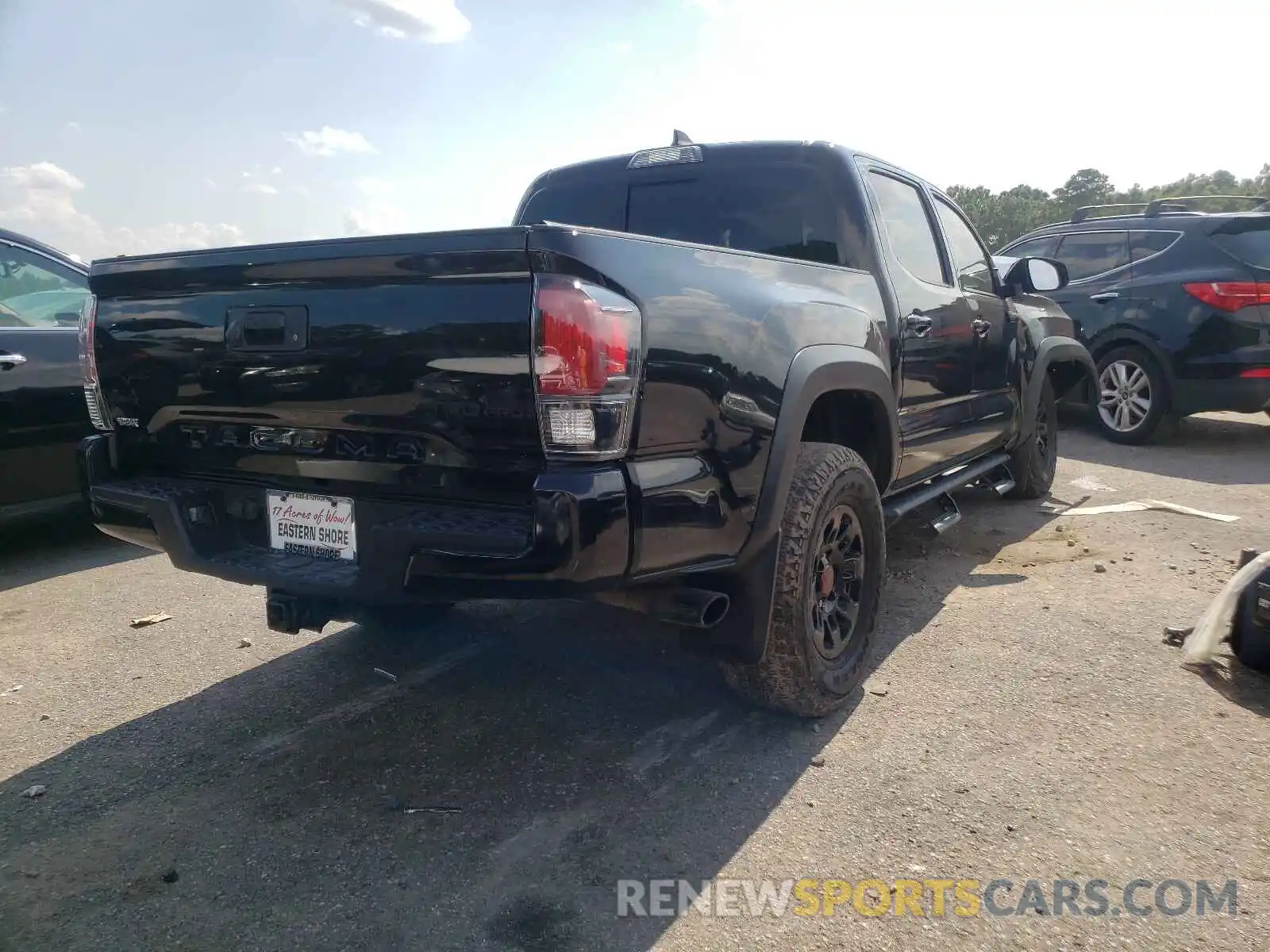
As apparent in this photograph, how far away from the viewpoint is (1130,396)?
7.59 m

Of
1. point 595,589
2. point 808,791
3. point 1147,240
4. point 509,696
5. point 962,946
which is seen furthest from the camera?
point 1147,240

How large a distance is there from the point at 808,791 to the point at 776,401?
112 cm

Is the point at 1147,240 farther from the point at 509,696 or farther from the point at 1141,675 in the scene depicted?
the point at 509,696

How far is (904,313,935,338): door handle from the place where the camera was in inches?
143

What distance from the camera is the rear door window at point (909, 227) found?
147 inches

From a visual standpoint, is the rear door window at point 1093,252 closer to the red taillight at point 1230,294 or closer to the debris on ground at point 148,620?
the red taillight at point 1230,294

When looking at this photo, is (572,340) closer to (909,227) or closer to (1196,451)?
(909,227)

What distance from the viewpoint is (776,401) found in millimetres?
2602

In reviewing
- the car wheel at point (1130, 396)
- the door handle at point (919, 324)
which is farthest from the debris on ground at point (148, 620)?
the car wheel at point (1130, 396)

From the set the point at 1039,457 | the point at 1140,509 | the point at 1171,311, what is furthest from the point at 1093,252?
the point at 1140,509

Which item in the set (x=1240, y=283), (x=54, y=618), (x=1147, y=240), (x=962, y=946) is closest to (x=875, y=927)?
(x=962, y=946)

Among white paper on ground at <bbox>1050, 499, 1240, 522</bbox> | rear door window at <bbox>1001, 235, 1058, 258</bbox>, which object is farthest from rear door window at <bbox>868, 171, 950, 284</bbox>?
rear door window at <bbox>1001, 235, 1058, 258</bbox>

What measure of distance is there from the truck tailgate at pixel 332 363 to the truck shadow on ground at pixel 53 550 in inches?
98.6

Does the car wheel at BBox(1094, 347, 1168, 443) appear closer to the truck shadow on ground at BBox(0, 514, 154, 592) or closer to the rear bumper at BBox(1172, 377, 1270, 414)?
the rear bumper at BBox(1172, 377, 1270, 414)
